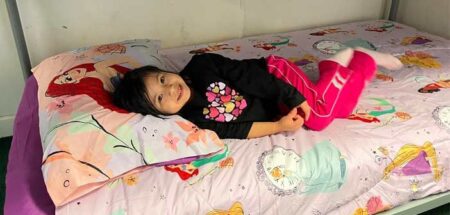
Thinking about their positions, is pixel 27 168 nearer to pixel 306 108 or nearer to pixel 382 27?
pixel 306 108

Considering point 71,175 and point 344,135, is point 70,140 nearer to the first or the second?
point 71,175

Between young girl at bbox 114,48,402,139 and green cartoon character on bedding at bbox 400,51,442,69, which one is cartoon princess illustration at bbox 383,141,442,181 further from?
green cartoon character on bedding at bbox 400,51,442,69

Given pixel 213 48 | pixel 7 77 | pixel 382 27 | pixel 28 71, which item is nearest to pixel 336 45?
pixel 382 27

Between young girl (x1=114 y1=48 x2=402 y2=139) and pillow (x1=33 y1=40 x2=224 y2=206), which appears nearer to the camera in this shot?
pillow (x1=33 y1=40 x2=224 y2=206)

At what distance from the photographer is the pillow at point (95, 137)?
39.8 inches

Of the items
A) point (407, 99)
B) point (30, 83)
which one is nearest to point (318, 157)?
point (407, 99)

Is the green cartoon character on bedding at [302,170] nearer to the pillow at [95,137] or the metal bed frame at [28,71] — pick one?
the pillow at [95,137]

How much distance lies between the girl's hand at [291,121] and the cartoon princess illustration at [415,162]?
297 millimetres

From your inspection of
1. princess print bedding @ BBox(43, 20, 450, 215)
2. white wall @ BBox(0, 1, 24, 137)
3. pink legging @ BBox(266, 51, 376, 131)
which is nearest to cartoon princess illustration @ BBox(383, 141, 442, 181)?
princess print bedding @ BBox(43, 20, 450, 215)

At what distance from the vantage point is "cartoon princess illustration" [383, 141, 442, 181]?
4.27ft

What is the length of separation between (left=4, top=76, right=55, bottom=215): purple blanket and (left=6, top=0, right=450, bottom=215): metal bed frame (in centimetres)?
20

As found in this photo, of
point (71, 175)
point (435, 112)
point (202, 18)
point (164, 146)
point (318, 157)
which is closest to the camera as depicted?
point (71, 175)

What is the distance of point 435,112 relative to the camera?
146 cm

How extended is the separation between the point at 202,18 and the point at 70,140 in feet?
3.72
